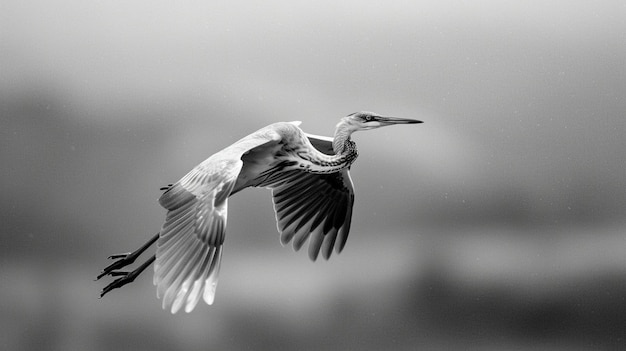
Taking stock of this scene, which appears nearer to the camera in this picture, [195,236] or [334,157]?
[195,236]

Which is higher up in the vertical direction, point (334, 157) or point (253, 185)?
point (334, 157)

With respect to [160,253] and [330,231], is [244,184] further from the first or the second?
[160,253]

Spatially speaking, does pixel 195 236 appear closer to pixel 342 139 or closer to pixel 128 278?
pixel 128 278

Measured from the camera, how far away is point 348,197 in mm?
4211

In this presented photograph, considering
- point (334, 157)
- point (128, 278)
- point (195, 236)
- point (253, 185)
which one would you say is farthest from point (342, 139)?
point (128, 278)

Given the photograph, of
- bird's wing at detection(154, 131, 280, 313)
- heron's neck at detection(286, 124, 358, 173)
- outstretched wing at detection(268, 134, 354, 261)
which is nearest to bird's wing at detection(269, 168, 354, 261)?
outstretched wing at detection(268, 134, 354, 261)

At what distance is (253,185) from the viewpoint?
400 cm

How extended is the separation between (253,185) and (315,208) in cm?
34

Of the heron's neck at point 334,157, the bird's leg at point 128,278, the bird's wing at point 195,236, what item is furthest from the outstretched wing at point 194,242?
the heron's neck at point 334,157

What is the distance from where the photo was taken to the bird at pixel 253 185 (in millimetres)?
3213

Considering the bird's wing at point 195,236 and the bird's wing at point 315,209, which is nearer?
the bird's wing at point 195,236

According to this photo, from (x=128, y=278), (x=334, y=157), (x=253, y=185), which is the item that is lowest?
(x=128, y=278)

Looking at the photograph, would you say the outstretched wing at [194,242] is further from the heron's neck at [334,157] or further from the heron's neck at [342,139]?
the heron's neck at [342,139]

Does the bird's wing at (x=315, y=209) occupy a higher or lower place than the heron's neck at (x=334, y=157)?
lower
